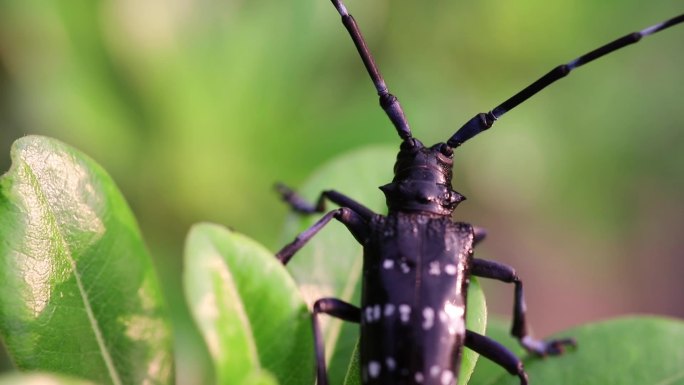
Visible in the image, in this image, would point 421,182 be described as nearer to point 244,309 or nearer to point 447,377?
point 447,377

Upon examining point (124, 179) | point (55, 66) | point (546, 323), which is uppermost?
point (55, 66)

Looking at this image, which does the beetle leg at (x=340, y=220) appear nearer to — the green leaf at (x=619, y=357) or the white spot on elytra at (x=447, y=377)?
the white spot on elytra at (x=447, y=377)

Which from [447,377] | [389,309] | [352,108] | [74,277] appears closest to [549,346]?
[447,377]

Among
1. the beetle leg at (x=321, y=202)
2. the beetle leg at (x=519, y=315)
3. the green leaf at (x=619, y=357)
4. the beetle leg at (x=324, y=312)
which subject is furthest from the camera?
the beetle leg at (x=321, y=202)

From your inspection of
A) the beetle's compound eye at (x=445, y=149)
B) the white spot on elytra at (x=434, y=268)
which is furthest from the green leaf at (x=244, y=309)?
the beetle's compound eye at (x=445, y=149)

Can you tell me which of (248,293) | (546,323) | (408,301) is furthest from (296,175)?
(546,323)

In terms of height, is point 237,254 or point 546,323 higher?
point 237,254

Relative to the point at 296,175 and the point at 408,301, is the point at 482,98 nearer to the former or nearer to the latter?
the point at 296,175
